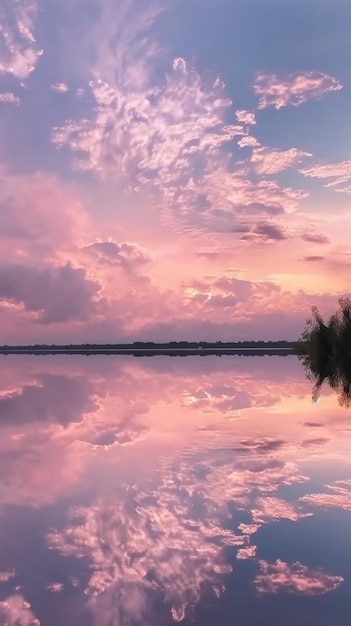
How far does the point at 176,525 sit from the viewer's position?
26.0 feet

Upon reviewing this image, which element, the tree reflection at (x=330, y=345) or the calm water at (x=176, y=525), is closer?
the calm water at (x=176, y=525)

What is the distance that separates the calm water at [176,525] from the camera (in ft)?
18.2

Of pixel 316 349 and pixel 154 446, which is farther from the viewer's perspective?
pixel 316 349

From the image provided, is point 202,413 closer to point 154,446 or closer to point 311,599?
point 154,446

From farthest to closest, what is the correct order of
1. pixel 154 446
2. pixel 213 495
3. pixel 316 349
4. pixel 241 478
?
pixel 316 349 < pixel 154 446 < pixel 241 478 < pixel 213 495

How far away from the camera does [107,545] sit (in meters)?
7.18

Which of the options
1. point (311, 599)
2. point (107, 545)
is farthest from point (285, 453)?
point (311, 599)

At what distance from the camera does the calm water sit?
5.56 m

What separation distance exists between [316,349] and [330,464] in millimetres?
37402

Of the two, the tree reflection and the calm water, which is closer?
the calm water

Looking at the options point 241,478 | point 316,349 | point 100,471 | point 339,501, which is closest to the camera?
point 339,501

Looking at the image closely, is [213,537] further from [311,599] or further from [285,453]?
[285,453]

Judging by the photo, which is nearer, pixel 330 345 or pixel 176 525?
pixel 176 525

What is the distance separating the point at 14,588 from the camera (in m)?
5.91
